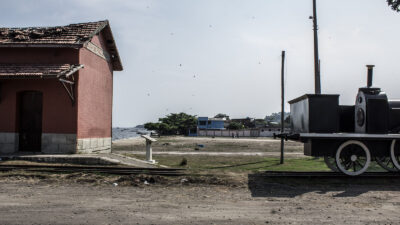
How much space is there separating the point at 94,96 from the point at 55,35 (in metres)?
3.10

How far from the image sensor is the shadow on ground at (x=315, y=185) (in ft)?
26.2

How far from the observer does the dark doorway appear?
14438 millimetres

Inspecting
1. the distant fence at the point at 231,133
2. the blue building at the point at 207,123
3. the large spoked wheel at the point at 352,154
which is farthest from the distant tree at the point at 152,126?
the large spoked wheel at the point at 352,154

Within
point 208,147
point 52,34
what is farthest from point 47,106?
point 208,147

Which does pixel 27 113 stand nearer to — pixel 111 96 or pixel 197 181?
pixel 111 96

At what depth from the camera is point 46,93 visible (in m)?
14.1

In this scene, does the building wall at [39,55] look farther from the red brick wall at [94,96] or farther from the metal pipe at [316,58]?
the metal pipe at [316,58]

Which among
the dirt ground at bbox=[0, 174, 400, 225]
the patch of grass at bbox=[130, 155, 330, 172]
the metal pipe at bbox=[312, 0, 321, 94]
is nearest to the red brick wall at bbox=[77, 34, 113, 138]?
the patch of grass at bbox=[130, 155, 330, 172]

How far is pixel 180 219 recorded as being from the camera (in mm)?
5617

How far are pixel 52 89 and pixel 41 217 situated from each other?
9380 mm

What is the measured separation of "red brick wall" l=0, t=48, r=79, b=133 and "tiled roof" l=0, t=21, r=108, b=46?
38 centimetres

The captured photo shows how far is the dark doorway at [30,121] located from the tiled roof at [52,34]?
2.17 metres

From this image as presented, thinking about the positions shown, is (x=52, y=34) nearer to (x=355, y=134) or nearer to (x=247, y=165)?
(x=247, y=165)

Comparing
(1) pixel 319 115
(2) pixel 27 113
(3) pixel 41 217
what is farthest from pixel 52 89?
(1) pixel 319 115
